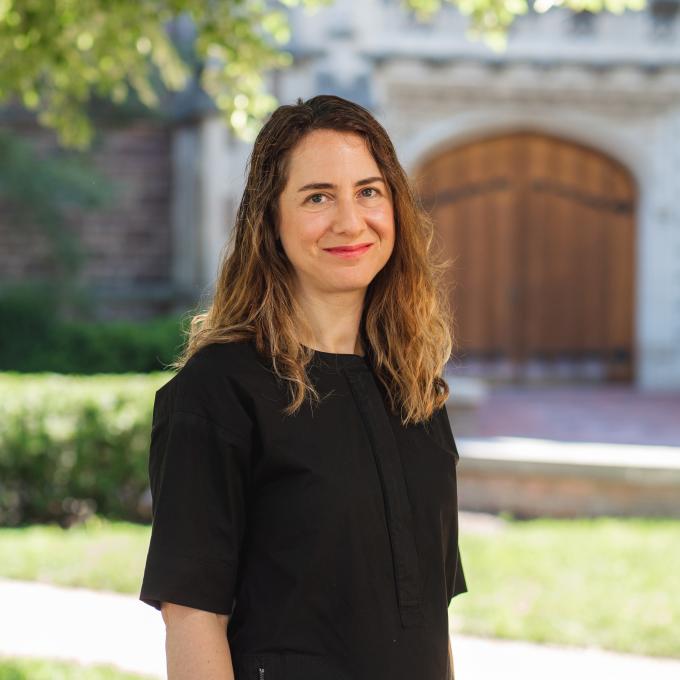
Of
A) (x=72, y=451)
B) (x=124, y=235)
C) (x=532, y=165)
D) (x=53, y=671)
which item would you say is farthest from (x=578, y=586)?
(x=124, y=235)

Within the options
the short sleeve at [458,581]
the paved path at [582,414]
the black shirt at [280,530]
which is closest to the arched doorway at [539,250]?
the paved path at [582,414]

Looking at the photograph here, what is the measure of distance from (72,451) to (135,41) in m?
2.70

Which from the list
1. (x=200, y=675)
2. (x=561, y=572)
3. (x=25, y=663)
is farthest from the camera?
(x=561, y=572)

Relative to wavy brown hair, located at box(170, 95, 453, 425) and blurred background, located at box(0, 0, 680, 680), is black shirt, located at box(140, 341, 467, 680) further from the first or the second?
blurred background, located at box(0, 0, 680, 680)

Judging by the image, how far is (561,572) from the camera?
5.09 m

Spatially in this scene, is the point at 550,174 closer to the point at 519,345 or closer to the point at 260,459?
the point at 519,345

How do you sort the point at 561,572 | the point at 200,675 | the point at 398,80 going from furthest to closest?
the point at 398,80 < the point at 561,572 < the point at 200,675

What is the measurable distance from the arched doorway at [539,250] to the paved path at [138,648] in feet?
26.3

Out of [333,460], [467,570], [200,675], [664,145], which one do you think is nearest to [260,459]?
[333,460]

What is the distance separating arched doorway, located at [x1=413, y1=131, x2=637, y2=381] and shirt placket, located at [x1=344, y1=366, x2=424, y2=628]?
1056cm

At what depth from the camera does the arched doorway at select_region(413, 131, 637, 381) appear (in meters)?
12.2

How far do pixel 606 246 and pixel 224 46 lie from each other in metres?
8.12

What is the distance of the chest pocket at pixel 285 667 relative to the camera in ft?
4.90

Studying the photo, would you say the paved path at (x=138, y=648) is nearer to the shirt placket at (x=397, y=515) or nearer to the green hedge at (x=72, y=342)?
the shirt placket at (x=397, y=515)
